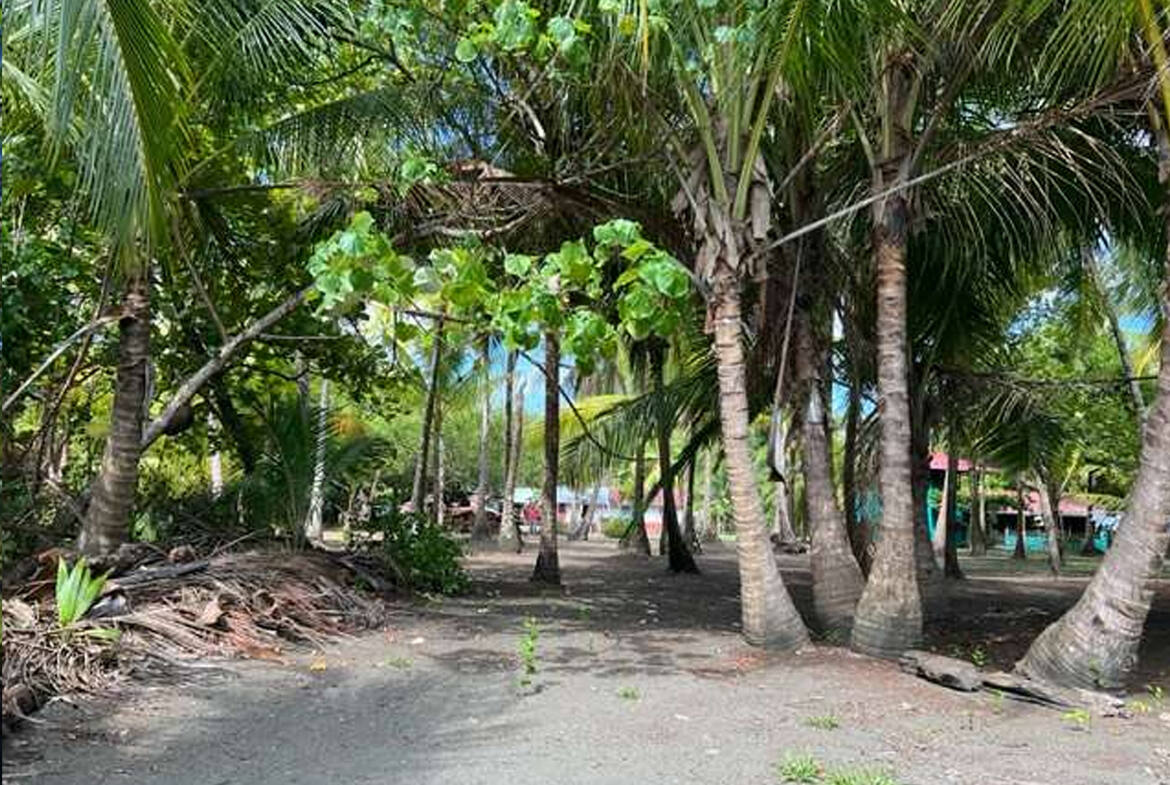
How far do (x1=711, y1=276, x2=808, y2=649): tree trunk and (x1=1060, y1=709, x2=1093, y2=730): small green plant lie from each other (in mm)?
2286

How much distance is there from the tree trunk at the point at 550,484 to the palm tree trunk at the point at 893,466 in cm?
601

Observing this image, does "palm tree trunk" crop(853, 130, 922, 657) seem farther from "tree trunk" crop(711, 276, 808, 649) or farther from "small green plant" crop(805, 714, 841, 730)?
"small green plant" crop(805, 714, 841, 730)

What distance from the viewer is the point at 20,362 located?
35.2 feet

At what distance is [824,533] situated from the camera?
9.67 meters

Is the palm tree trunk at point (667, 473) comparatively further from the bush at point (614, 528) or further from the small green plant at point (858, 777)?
the bush at point (614, 528)

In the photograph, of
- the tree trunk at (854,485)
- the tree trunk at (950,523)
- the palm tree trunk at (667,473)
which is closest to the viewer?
the tree trunk at (854,485)

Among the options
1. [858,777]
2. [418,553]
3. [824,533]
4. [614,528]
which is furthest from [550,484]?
[614,528]

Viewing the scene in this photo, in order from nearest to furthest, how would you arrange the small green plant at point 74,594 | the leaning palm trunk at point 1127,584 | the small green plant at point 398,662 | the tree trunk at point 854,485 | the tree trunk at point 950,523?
the small green plant at point 74,594 → the leaning palm trunk at point 1127,584 → the small green plant at point 398,662 → the tree trunk at point 854,485 → the tree trunk at point 950,523

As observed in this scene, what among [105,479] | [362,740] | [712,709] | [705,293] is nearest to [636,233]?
[705,293]

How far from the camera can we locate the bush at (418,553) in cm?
1257

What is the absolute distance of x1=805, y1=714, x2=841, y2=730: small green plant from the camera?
6516mm

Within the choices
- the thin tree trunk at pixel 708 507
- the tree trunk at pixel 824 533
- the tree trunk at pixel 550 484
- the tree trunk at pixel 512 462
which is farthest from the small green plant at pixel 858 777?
the thin tree trunk at pixel 708 507

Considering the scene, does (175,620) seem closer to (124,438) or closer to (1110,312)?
(124,438)

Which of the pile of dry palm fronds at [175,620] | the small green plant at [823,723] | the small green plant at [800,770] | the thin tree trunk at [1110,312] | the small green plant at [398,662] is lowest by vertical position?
the small green plant at [800,770]
